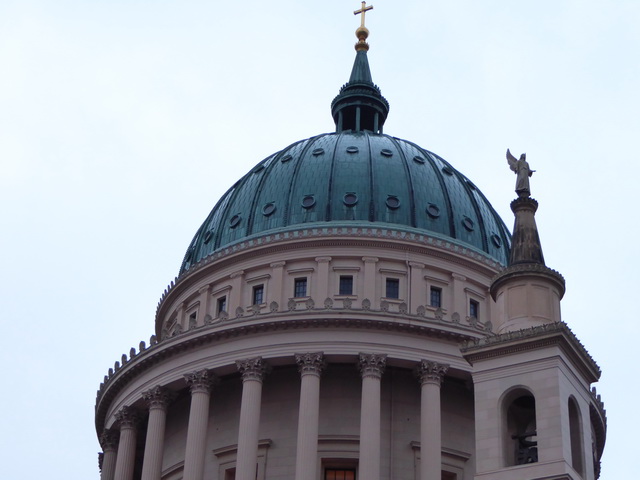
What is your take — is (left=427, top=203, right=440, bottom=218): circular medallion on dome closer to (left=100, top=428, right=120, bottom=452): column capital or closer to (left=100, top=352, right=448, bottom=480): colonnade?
(left=100, top=352, right=448, bottom=480): colonnade

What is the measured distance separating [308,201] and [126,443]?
1497 centimetres

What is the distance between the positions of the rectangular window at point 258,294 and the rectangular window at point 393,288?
6035 mm

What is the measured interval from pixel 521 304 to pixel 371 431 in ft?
64.1

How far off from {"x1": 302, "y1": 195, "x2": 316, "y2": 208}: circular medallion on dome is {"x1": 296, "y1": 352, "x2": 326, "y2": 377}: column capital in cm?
1039

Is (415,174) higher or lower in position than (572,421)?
higher

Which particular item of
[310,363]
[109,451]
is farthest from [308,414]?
[109,451]

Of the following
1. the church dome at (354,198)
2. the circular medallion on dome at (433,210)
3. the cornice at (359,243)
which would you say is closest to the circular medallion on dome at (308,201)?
the church dome at (354,198)

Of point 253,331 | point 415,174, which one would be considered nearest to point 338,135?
point 415,174

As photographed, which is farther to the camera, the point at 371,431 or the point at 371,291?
the point at 371,291

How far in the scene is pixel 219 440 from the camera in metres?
61.0

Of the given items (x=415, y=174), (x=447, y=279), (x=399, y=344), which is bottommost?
(x=399, y=344)

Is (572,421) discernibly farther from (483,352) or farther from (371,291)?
(371,291)

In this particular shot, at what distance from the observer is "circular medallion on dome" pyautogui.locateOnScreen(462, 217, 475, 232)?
225 ft

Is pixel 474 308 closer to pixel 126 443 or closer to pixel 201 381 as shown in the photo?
pixel 201 381
